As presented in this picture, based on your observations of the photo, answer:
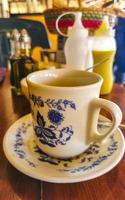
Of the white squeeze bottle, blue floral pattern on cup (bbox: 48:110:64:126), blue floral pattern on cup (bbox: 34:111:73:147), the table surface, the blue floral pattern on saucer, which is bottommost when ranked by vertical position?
the table surface

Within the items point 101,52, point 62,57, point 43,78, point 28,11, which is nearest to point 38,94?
point 43,78

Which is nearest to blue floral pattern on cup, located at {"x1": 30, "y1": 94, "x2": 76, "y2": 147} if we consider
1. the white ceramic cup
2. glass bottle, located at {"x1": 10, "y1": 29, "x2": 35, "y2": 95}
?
the white ceramic cup

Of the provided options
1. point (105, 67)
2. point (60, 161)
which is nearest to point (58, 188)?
point (60, 161)

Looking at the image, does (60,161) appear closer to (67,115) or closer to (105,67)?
(67,115)

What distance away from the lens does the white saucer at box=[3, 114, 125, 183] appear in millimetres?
292

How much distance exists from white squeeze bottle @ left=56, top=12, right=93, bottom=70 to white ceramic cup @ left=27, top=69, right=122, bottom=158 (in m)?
0.35

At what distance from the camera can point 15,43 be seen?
2.34 ft

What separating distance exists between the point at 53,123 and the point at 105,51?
0.37m

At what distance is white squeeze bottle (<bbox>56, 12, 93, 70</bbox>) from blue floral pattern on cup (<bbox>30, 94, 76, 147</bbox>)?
0.39 metres

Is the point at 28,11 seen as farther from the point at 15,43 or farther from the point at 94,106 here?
the point at 94,106

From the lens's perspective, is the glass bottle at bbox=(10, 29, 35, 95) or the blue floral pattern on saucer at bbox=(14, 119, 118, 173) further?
the glass bottle at bbox=(10, 29, 35, 95)

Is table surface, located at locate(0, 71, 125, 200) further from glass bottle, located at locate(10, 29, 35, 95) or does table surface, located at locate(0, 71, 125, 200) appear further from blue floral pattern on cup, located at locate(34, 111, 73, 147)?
glass bottle, located at locate(10, 29, 35, 95)

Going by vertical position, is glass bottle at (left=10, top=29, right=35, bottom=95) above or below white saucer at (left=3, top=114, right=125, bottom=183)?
above

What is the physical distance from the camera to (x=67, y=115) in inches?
12.4
